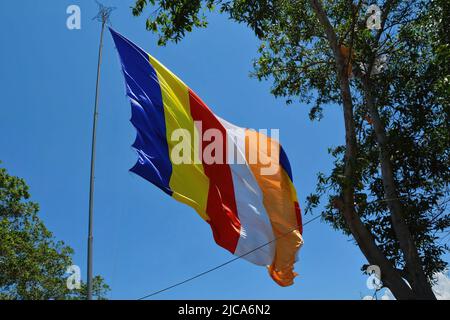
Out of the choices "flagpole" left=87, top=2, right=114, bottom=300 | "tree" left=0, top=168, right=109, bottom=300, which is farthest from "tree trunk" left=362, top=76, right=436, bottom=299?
"tree" left=0, top=168, right=109, bottom=300

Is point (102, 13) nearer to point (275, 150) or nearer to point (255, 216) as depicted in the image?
point (275, 150)

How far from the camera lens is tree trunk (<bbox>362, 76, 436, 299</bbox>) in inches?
373

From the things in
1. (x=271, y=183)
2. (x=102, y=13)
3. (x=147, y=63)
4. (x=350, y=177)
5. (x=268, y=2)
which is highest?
(x=102, y=13)

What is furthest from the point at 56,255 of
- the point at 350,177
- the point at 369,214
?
the point at 350,177

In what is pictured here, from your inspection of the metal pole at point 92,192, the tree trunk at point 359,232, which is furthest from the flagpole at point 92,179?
the tree trunk at point 359,232

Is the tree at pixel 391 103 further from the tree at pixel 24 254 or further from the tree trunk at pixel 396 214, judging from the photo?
the tree at pixel 24 254

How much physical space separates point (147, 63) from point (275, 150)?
3.42 m

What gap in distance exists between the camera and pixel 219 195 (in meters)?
10.5

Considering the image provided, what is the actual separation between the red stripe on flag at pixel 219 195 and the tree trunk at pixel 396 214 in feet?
10.2

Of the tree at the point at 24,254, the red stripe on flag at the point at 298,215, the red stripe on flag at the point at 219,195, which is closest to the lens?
the red stripe on flag at the point at 219,195

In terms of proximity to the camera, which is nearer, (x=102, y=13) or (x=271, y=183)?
(x=271, y=183)

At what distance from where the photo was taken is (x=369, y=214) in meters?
12.0

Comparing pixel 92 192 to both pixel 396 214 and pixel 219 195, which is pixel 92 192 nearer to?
pixel 219 195

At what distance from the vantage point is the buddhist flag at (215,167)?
1019 centimetres
